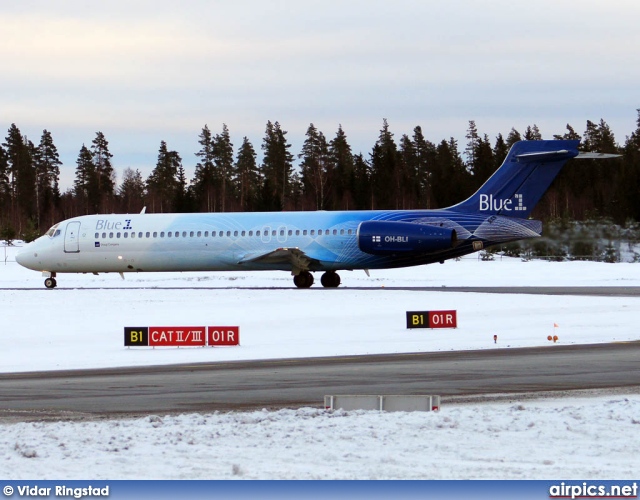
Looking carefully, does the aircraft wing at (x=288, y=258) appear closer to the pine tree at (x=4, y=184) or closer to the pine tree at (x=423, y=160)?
the pine tree at (x=423, y=160)

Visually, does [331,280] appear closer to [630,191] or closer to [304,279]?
[304,279]

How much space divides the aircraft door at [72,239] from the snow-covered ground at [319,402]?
3.06m

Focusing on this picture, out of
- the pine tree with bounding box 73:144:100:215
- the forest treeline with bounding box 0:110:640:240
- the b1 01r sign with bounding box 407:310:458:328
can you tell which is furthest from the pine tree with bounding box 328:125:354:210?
the b1 01r sign with bounding box 407:310:458:328

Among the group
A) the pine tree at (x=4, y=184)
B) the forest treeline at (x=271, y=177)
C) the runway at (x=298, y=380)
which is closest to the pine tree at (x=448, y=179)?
the forest treeline at (x=271, y=177)

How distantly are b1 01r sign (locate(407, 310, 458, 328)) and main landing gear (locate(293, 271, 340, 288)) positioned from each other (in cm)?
1762

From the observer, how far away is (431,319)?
2717cm

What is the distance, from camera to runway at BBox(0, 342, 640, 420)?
14.0m

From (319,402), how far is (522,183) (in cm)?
3047

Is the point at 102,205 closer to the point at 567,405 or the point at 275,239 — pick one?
the point at 275,239

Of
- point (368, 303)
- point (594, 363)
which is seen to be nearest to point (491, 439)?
point (594, 363)

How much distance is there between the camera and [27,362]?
71.5ft

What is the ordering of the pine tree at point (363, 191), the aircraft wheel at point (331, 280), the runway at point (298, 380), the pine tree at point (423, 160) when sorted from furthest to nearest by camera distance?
the pine tree at point (423, 160)
the pine tree at point (363, 191)
the aircraft wheel at point (331, 280)
the runway at point (298, 380)

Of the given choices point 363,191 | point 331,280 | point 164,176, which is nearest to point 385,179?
point 363,191

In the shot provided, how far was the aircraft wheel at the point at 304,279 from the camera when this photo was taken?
1758 inches
